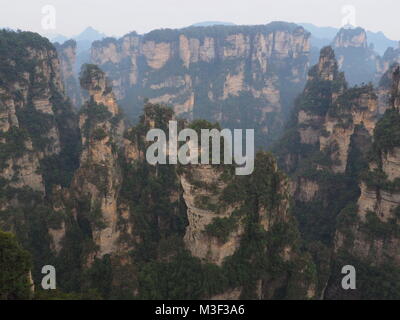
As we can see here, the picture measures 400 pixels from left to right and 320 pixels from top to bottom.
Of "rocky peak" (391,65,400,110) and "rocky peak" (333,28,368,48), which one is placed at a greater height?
"rocky peak" (333,28,368,48)

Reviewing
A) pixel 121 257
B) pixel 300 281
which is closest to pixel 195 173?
pixel 121 257

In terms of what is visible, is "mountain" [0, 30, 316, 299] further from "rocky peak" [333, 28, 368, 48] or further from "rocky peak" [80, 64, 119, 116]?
"rocky peak" [333, 28, 368, 48]

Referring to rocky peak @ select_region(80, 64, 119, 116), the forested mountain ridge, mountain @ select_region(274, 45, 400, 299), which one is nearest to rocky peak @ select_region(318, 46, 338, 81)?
mountain @ select_region(274, 45, 400, 299)

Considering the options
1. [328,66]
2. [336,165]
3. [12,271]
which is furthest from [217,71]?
[12,271]

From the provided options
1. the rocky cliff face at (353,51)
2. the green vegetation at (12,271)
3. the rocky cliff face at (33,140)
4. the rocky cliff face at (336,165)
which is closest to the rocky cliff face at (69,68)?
the rocky cliff face at (33,140)

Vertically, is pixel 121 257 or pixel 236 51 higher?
pixel 236 51

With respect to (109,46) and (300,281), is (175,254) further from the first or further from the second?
(109,46)

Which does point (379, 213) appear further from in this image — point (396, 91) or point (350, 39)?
point (350, 39)
